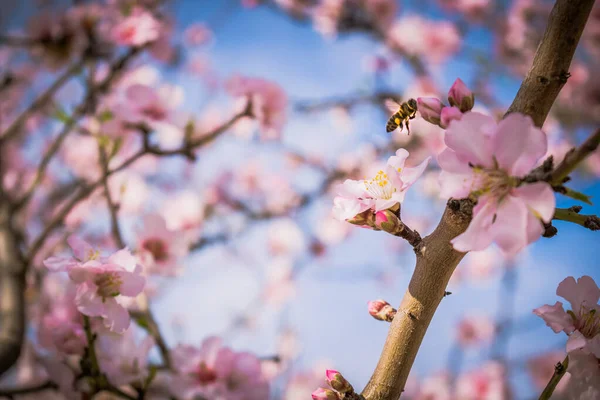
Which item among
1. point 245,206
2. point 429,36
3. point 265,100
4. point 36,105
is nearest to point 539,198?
point 265,100

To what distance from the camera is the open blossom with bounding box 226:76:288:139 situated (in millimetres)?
1642

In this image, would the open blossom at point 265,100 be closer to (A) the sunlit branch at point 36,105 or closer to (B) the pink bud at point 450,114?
(A) the sunlit branch at point 36,105

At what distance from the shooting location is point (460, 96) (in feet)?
2.12

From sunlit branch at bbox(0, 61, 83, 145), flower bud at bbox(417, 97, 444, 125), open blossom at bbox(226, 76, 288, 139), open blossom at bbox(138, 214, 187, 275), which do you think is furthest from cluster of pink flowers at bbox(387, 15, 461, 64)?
flower bud at bbox(417, 97, 444, 125)

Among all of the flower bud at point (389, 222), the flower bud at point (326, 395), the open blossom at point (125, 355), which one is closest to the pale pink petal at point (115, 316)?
the open blossom at point (125, 355)

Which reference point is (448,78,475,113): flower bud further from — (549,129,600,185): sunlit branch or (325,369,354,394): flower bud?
(325,369,354,394): flower bud

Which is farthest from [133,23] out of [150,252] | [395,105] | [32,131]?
[32,131]

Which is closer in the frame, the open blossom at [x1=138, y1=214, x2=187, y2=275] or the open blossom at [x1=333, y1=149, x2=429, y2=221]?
A: the open blossom at [x1=333, y1=149, x2=429, y2=221]

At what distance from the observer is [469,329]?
476 centimetres

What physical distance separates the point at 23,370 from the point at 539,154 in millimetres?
3111

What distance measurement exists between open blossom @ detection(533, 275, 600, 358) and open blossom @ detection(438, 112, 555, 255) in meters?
0.21

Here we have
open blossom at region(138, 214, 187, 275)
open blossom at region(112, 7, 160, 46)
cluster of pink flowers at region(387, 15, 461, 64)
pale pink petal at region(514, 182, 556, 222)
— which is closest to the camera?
pale pink petal at region(514, 182, 556, 222)

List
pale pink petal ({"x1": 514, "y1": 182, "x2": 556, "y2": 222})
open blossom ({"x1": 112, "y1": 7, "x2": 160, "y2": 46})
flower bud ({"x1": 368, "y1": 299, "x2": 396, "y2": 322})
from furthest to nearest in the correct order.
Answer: open blossom ({"x1": 112, "y1": 7, "x2": 160, "y2": 46}), flower bud ({"x1": 368, "y1": 299, "x2": 396, "y2": 322}), pale pink petal ({"x1": 514, "y1": 182, "x2": 556, "y2": 222})

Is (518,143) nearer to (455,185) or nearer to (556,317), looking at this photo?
(455,185)
